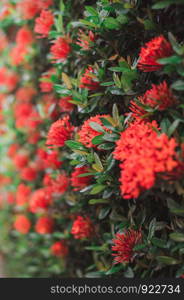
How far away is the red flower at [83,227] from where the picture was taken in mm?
1583

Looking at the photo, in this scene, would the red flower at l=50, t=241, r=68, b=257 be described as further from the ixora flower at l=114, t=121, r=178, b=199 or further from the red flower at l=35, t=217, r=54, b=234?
the ixora flower at l=114, t=121, r=178, b=199

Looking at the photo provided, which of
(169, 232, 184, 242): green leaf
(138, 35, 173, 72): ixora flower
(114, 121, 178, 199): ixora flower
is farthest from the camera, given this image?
(169, 232, 184, 242): green leaf

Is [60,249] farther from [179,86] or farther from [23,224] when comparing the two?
[179,86]

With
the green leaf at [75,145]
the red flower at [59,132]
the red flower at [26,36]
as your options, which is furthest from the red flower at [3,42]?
the green leaf at [75,145]

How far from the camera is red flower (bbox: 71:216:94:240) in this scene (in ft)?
5.19

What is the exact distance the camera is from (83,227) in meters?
1.60

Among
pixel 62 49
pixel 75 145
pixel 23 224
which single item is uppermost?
pixel 62 49

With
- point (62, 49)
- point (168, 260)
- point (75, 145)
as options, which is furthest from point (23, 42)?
point (168, 260)

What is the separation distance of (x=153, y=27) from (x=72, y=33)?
56cm

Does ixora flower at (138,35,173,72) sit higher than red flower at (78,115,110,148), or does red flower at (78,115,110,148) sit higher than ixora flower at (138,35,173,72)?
ixora flower at (138,35,173,72)

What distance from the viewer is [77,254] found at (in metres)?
2.06

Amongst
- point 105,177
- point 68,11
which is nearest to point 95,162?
point 105,177

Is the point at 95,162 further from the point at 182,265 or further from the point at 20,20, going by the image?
the point at 20,20

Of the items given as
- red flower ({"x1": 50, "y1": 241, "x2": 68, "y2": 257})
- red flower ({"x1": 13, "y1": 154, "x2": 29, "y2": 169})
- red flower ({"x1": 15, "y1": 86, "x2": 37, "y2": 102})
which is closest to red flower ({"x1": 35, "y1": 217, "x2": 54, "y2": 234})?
red flower ({"x1": 50, "y1": 241, "x2": 68, "y2": 257})
